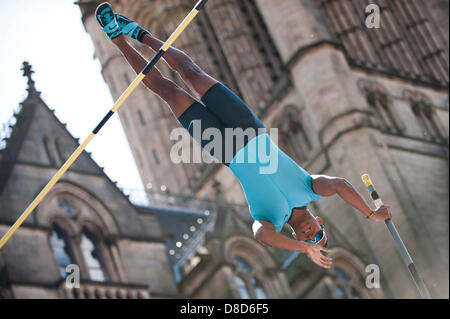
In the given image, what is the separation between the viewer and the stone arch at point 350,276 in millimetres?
29656

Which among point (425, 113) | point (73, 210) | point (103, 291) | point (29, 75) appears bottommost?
point (103, 291)

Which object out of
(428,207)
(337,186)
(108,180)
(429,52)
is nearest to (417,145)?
(428,207)

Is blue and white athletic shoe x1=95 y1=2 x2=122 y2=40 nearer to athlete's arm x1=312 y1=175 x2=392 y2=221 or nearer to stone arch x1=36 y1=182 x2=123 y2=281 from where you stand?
athlete's arm x1=312 y1=175 x2=392 y2=221

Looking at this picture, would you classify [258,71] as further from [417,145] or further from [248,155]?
[248,155]

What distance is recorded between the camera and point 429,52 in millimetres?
44062

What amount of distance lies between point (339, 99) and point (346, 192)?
84.9ft

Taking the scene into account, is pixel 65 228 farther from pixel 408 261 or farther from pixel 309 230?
pixel 408 261

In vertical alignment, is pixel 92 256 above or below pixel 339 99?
below

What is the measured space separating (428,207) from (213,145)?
25013mm

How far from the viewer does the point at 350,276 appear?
3078 cm

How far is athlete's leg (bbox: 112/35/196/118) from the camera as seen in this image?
370 inches

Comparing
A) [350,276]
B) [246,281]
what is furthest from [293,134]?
[246,281]

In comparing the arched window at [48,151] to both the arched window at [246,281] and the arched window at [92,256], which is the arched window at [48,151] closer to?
the arched window at [92,256]

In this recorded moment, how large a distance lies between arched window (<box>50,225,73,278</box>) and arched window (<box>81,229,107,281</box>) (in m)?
0.50
